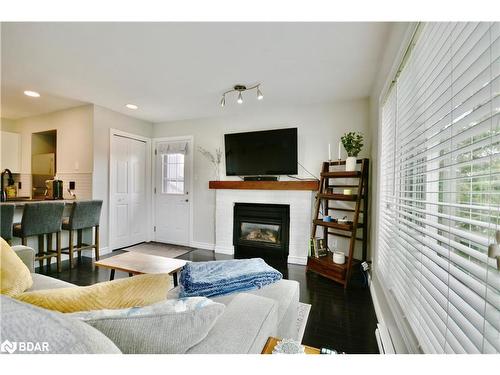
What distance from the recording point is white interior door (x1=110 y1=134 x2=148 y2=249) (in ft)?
12.8

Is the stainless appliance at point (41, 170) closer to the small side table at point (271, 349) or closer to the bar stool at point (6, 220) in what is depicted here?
the bar stool at point (6, 220)

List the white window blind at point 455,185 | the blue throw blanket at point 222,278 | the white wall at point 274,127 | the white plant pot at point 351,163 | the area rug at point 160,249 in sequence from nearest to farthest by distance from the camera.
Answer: the white window blind at point 455,185 → the blue throw blanket at point 222,278 → the white plant pot at point 351,163 → the white wall at point 274,127 → the area rug at point 160,249

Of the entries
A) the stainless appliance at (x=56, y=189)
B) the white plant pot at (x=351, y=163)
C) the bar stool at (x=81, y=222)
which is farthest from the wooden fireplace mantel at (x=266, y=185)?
the stainless appliance at (x=56, y=189)

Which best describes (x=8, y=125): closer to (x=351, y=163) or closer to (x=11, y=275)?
(x=11, y=275)

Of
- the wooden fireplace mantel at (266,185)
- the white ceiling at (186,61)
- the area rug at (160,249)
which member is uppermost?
the white ceiling at (186,61)

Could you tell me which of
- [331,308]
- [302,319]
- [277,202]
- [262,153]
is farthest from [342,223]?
[262,153]

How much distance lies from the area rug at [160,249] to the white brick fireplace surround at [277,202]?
0.64 metres

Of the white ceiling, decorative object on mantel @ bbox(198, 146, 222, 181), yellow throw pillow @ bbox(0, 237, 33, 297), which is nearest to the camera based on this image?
Answer: yellow throw pillow @ bbox(0, 237, 33, 297)

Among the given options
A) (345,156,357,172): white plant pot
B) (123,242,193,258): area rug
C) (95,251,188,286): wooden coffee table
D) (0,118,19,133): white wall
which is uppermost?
(0,118,19,133): white wall

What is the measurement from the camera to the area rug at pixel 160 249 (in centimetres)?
384

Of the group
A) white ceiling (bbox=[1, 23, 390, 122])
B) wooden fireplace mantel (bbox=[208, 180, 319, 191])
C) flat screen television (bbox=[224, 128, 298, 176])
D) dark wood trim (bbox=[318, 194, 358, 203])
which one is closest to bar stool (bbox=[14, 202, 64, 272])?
white ceiling (bbox=[1, 23, 390, 122])

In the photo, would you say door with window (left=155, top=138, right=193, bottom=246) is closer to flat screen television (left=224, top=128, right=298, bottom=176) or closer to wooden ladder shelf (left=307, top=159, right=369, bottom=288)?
flat screen television (left=224, top=128, right=298, bottom=176)

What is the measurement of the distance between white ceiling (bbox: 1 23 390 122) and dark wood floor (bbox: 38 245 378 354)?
2317mm
